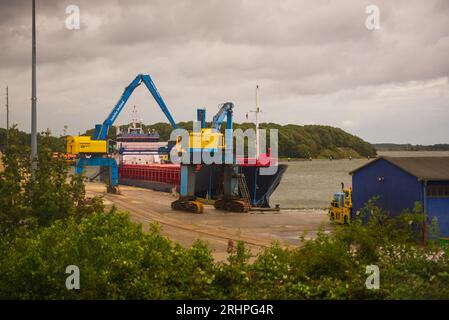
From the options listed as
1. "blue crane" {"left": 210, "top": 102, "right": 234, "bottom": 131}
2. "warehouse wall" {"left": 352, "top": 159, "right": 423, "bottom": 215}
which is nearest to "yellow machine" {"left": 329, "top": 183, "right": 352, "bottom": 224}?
"warehouse wall" {"left": 352, "top": 159, "right": 423, "bottom": 215}

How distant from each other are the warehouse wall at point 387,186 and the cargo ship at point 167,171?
51.8 ft

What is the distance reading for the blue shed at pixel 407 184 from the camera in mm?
26297

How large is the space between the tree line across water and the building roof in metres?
14.3

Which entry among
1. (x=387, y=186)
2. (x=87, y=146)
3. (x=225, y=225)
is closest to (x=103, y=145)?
(x=87, y=146)

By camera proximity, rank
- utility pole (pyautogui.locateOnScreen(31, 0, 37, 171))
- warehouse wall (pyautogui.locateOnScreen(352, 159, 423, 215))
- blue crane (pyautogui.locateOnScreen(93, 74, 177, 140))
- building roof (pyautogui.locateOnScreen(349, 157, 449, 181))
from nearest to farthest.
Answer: utility pole (pyautogui.locateOnScreen(31, 0, 37, 171)) < building roof (pyautogui.locateOnScreen(349, 157, 449, 181)) < warehouse wall (pyautogui.locateOnScreen(352, 159, 423, 215)) < blue crane (pyautogui.locateOnScreen(93, 74, 177, 140))

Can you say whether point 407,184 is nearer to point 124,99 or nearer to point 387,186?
point 387,186

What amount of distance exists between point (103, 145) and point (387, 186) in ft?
138

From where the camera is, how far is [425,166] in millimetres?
28406

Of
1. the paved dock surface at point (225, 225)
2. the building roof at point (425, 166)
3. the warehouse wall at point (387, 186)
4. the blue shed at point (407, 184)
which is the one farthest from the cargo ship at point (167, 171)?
the building roof at point (425, 166)

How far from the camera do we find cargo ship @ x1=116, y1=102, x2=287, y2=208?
162ft

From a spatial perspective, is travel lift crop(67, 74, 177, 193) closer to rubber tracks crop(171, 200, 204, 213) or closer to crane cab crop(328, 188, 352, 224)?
rubber tracks crop(171, 200, 204, 213)

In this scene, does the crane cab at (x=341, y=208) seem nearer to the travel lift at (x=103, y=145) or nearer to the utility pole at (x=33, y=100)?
the utility pole at (x=33, y=100)

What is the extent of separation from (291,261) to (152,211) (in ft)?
100
